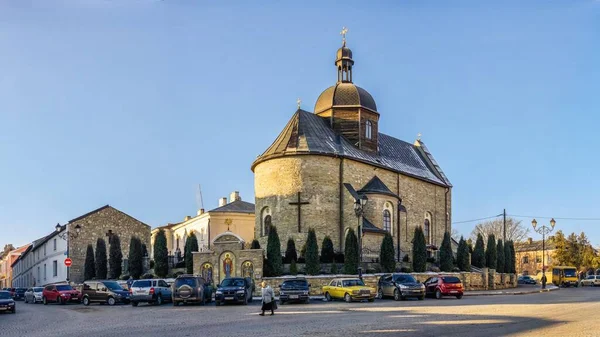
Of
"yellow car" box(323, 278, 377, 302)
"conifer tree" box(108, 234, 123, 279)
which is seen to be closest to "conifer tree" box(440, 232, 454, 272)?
"yellow car" box(323, 278, 377, 302)

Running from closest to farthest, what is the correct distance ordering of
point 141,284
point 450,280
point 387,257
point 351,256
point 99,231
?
point 141,284, point 450,280, point 351,256, point 387,257, point 99,231

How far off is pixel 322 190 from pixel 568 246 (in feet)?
162

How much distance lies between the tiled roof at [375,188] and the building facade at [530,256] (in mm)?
54682

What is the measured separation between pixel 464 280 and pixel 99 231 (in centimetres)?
3223

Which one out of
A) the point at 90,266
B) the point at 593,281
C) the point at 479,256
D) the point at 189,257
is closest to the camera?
the point at 189,257

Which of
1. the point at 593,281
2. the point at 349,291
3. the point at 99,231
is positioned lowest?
the point at 593,281

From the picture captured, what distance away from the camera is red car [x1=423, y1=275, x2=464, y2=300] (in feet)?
110

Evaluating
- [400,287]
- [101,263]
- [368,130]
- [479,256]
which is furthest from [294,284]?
[479,256]

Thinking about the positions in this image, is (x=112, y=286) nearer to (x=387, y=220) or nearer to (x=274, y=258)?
(x=274, y=258)

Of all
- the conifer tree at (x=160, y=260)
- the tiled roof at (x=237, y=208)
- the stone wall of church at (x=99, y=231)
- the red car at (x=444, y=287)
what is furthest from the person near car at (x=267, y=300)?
the tiled roof at (x=237, y=208)

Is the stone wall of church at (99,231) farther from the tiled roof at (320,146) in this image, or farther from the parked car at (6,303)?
the parked car at (6,303)

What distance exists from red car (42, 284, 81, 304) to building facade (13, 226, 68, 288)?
12692mm

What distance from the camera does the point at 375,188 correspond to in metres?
49.0

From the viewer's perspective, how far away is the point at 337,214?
46.6 metres
